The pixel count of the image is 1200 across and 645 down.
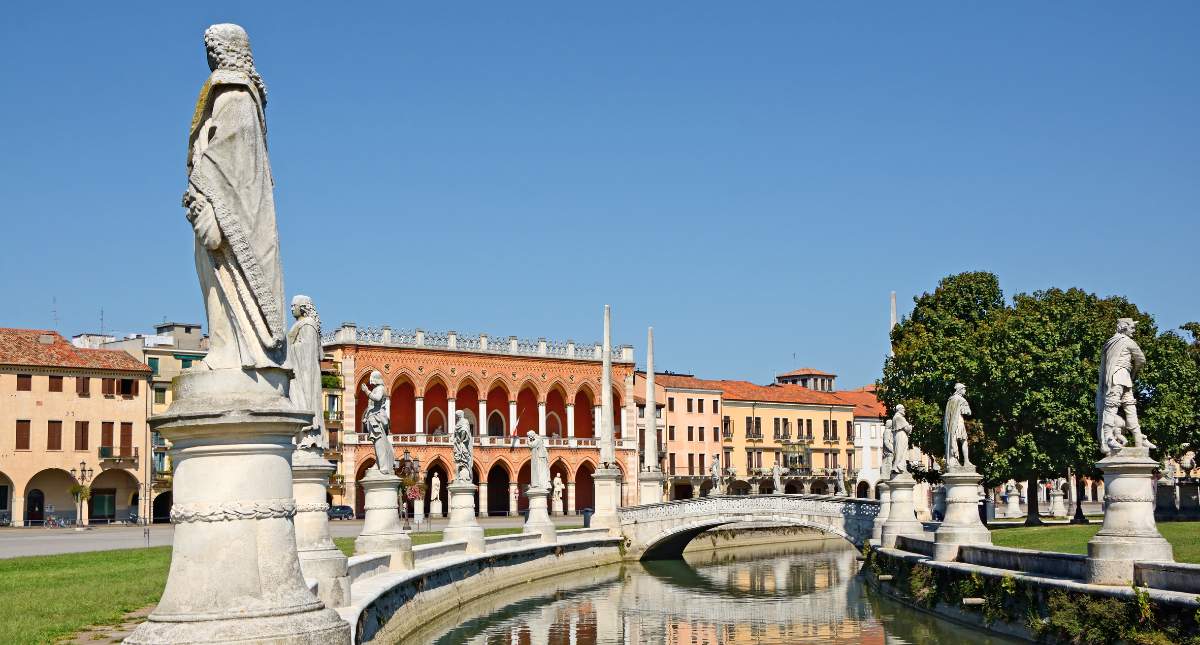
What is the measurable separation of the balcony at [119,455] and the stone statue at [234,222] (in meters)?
60.1

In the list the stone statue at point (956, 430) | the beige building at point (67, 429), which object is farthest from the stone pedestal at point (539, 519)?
the beige building at point (67, 429)

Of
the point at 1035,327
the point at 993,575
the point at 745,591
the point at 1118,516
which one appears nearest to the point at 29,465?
the point at 745,591

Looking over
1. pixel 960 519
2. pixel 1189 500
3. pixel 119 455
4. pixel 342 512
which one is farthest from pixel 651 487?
pixel 119 455

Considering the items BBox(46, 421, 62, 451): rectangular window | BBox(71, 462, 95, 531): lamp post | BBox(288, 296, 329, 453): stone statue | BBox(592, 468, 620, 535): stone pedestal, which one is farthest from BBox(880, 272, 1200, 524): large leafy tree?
BBox(46, 421, 62, 451): rectangular window

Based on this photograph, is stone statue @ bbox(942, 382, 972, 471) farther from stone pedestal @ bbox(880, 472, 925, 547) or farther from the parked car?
the parked car

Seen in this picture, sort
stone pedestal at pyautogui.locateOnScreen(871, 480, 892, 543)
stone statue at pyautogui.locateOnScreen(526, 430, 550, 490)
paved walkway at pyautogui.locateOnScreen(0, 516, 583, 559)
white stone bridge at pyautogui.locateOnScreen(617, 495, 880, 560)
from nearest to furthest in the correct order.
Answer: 1. stone pedestal at pyautogui.locateOnScreen(871, 480, 892, 543)
2. paved walkway at pyautogui.locateOnScreen(0, 516, 583, 559)
3. stone statue at pyautogui.locateOnScreen(526, 430, 550, 490)
4. white stone bridge at pyautogui.locateOnScreen(617, 495, 880, 560)

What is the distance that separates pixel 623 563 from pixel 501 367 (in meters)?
32.0

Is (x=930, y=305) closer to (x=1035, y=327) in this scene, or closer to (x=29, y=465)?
(x=1035, y=327)

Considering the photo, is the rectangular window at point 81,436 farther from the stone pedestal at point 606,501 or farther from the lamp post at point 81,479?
the stone pedestal at point 606,501

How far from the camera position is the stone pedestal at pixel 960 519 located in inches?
1082

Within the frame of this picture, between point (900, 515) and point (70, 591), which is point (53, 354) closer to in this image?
point (900, 515)

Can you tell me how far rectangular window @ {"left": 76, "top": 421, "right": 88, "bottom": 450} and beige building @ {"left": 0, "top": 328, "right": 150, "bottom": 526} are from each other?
Result: 5 cm

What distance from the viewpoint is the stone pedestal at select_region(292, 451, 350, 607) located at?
13883mm

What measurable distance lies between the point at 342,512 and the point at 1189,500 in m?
39.5
